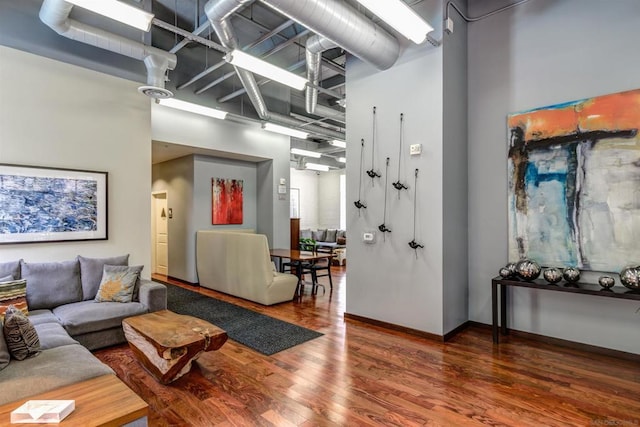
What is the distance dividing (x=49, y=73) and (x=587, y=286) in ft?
20.3

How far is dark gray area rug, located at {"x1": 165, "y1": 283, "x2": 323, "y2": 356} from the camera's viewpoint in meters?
3.74

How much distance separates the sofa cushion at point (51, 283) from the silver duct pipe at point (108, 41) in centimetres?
219

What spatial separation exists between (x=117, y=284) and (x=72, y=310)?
1.55 feet

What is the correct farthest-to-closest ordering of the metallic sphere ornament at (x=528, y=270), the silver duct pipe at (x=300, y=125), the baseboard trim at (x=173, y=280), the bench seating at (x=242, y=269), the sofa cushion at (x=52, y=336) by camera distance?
the baseboard trim at (x=173, y=280)
the silver duct pipe at (x=300, y=125)
the bench seating at (x=242, y=269)
the metallic sphere ornament at (x=528, y=270)
the sofa cushion at (x=52, y=336)

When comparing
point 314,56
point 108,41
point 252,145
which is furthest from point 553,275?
point 252,145

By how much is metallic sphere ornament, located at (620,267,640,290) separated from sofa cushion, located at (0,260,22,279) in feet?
18.8

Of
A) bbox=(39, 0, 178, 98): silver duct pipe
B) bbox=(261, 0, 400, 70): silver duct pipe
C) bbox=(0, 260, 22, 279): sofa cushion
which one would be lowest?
bbox=(0, 260, 22, 279): sofa cushion

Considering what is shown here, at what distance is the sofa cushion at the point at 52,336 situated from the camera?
2671 millimetres

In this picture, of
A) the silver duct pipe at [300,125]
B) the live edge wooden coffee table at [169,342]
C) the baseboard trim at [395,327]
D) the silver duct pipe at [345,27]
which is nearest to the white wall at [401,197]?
the baseboard trim at [395,327]

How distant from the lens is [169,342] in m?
2.70

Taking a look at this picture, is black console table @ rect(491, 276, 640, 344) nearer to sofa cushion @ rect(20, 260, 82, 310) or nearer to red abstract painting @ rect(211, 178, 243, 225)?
sofa cushion @ rect(20, 260, 82, 310)

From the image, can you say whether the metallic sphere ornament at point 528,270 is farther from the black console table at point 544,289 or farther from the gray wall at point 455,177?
the gray wall at point 455,177

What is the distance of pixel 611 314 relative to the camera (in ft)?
10.9

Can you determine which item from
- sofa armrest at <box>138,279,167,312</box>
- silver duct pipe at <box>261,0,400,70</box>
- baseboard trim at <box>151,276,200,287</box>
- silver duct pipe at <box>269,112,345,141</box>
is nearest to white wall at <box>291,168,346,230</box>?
silver duct pipe at <box>269,112,345,141</box>
